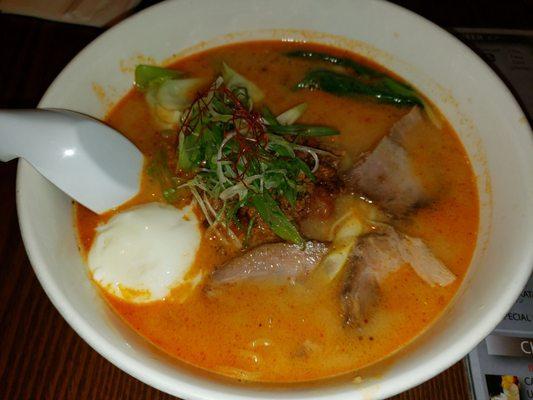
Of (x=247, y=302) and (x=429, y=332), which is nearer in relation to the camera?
(x=429, y=332)

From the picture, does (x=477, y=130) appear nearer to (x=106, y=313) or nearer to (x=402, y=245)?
(x=402, y=245)

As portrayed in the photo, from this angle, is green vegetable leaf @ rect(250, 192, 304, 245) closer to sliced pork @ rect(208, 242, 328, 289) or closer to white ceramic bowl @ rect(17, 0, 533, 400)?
sliced pork @ rect(208, 242, 328, 289)

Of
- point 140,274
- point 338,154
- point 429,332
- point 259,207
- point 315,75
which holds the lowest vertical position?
point 140,274

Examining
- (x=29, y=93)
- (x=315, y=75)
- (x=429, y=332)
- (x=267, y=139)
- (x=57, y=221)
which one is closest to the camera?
(x=429, y=332)

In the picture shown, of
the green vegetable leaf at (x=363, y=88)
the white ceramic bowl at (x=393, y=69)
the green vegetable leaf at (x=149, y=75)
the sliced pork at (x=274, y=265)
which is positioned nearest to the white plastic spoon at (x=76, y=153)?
the white ceramic bowl at (x=393, y=69)

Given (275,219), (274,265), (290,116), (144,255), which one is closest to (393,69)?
(290,116)

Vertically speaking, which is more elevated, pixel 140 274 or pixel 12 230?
pixel 140 274

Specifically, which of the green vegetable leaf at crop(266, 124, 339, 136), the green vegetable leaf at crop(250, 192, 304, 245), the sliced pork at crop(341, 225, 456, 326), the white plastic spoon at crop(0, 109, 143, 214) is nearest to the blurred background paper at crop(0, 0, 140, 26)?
the white plastic spoon at crop(0, 109, 143, 214)

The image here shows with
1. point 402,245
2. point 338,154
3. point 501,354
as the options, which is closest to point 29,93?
point 338,154
